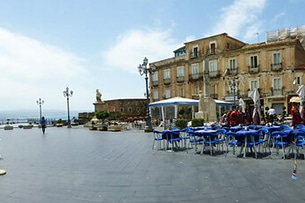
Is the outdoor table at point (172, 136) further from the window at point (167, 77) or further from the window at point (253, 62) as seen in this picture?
the window at point (167, 77)

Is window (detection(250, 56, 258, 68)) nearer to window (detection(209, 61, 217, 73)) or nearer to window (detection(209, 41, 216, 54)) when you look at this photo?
window (detection(209, 61, 217, 73))

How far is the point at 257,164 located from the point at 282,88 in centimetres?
2807

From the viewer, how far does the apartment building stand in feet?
106

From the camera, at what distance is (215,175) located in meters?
6.30

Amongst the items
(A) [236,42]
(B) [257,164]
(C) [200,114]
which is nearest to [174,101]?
(C) [200,114]

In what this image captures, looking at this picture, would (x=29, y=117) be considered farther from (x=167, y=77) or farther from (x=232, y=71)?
(x=232, y=71)

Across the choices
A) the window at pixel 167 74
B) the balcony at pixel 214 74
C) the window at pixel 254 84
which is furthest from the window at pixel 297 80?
the window at pixel 167 74

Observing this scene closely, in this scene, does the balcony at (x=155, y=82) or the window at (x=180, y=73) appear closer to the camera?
the window at (x=180, y=73)

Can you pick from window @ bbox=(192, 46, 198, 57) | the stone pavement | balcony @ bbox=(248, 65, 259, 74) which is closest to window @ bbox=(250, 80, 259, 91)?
balcony @ bbox=(248, 65, 259, 74)

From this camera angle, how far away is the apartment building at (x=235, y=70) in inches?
1272

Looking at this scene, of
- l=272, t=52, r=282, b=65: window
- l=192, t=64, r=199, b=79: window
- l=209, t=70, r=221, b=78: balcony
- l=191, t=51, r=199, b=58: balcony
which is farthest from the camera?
l=191, t=51, r=199, b=58: balcony

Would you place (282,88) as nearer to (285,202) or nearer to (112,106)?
(112,106)

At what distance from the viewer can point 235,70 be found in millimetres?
36250

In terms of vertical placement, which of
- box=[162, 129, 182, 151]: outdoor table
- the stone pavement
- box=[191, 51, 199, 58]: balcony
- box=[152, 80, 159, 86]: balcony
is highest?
box=[191, 51, 199, 58]: balcony
